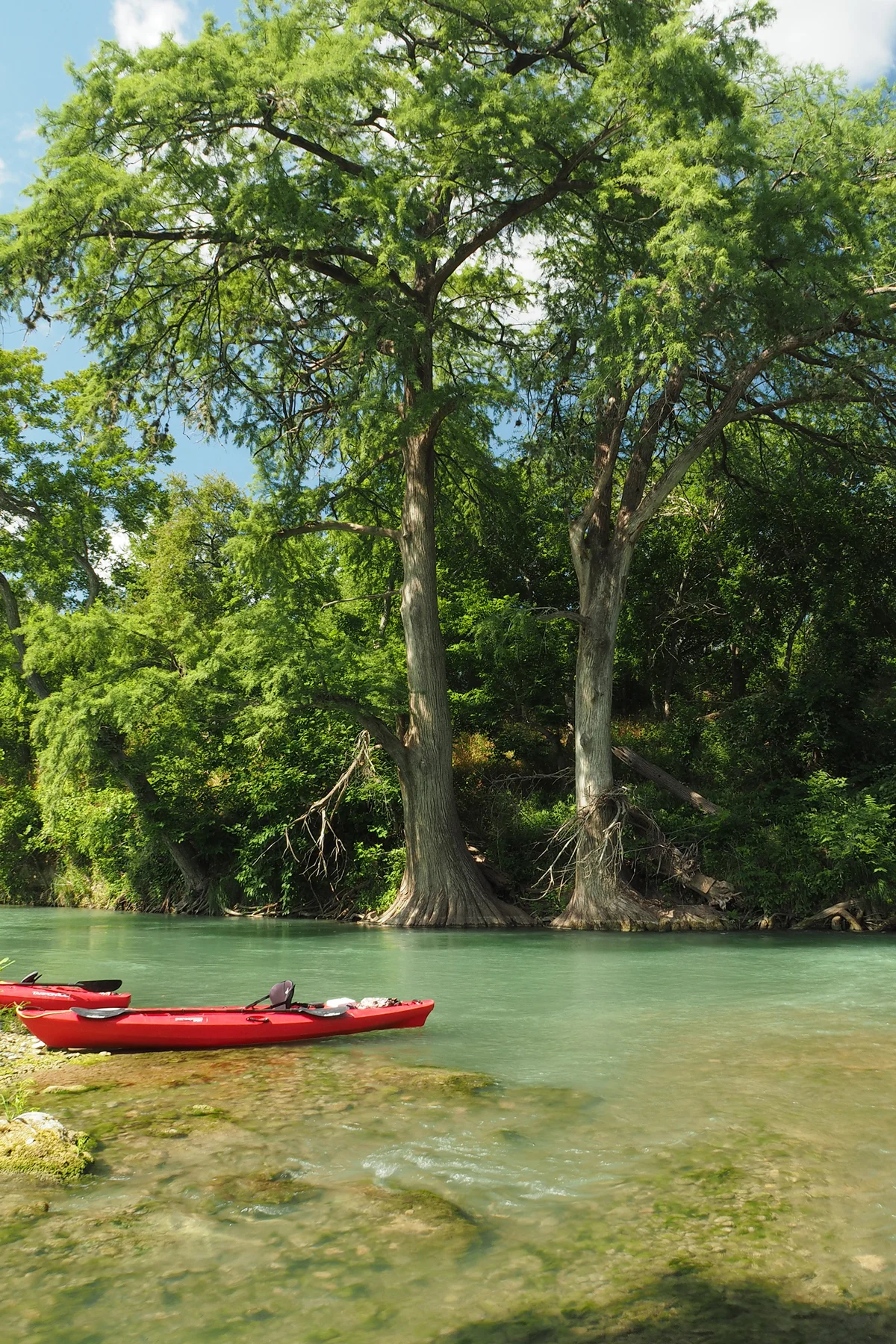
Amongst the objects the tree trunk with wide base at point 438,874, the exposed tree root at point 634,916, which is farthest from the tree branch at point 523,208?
the exposed tree root at point 634,916

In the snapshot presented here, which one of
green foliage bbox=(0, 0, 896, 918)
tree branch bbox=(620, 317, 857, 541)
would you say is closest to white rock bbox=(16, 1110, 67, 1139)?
green foliage bbox=(0, 0, 896, 918)

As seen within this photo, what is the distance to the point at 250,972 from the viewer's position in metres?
11.8

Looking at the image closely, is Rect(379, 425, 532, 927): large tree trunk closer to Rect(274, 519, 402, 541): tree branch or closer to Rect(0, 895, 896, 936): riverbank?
Rect(274, 519, 402, 541): tree branch

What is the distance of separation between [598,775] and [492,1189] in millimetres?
12273

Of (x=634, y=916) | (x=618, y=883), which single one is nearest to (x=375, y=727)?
(x=618, y=883)

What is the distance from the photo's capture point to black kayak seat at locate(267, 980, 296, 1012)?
753 cm

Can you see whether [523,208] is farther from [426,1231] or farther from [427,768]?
[426,1231]

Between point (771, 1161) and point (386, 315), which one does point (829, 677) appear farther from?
point (771, 1161)

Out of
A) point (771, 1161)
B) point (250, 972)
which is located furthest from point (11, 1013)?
point (771, 1161)

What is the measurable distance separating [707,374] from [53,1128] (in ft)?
51.3

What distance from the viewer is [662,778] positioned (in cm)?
1853

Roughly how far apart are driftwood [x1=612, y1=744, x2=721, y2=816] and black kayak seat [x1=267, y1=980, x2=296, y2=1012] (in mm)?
11223

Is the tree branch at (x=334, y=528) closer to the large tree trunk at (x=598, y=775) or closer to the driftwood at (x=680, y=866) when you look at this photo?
the large tree trunk at (x=598, y=775)

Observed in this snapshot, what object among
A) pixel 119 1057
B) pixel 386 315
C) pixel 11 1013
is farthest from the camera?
pixel 386 315
